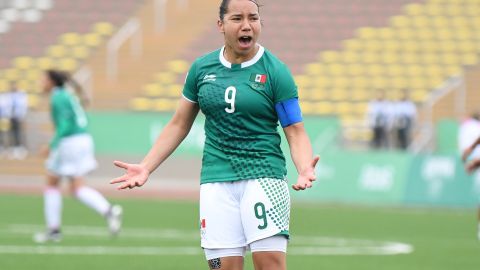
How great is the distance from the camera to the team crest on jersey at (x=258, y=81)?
7.86 m

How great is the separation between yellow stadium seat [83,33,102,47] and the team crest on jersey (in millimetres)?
34542

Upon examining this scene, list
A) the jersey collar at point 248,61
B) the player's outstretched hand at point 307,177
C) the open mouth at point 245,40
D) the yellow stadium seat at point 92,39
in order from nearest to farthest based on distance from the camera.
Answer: the player's outstretched hand at point 307,177
the open mouth at point 245,40
the jersey collar at point 248,61
the yellow stadium seat at point 92,39

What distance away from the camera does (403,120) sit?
33.7 m

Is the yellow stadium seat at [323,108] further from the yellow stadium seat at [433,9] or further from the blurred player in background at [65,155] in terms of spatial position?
the blurred player in background at [65,155]

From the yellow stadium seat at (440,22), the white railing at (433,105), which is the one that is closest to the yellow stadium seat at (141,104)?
the white railing at (433,105)

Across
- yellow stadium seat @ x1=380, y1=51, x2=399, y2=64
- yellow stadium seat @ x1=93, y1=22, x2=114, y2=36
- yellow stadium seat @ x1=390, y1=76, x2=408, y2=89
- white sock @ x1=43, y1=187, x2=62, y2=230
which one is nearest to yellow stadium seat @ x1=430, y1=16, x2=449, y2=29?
yellow stadium seat @ x1=380, y1=51, x2=399, y2=64

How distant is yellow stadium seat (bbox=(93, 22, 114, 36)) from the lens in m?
42.5

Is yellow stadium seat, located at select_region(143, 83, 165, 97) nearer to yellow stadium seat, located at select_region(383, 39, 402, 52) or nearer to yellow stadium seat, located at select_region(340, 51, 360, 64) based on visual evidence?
yellow stadium seat, located at select_region(340, 51, 360, 64)

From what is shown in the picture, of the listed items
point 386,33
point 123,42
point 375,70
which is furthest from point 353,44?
point 123,42

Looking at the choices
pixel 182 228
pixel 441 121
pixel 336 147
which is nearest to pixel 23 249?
pixel 182 228

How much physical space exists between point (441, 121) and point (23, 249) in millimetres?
18182

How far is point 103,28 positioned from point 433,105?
531 inches

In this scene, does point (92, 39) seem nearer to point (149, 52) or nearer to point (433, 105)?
point (149, 52)

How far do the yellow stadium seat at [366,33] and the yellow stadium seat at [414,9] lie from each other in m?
1.39
